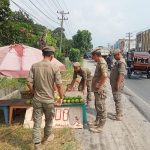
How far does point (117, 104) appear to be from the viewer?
1115cm

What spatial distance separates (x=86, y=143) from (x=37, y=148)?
4.53 ft

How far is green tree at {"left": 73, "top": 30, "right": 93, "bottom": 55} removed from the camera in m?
88.6

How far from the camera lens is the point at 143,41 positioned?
4028 inches

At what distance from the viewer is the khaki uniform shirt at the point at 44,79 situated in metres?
7.57

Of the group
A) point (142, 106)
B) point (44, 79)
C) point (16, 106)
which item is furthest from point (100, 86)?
point (142, 106)

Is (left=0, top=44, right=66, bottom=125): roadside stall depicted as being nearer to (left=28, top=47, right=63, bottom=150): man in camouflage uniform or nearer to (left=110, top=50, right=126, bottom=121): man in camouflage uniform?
(left=28, top=47, right=63, bottom=150): man in camouflage uniform

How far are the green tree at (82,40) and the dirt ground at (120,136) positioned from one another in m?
77.5

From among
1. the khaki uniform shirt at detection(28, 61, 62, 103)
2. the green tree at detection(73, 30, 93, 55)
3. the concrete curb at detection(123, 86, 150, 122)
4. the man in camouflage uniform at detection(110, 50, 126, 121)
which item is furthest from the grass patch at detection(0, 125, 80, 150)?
the green tree at detection(73, 30, 93, 55)

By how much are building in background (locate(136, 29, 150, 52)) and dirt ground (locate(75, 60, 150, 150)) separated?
8536 centimetres

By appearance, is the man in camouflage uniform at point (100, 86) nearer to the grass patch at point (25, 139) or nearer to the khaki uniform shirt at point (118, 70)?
the grass patch at point (25, 139)

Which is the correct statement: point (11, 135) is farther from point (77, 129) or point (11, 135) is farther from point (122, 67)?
point (122, 67)

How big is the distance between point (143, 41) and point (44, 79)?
9713 centimetres

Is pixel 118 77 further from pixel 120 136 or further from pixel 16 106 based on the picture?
pixel 16 106

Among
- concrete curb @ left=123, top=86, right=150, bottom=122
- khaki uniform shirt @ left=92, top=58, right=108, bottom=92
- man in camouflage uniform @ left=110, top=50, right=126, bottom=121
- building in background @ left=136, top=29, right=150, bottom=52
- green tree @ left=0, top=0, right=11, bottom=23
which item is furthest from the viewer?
building in background @ left=136, top=29, right=150, bottom=52
